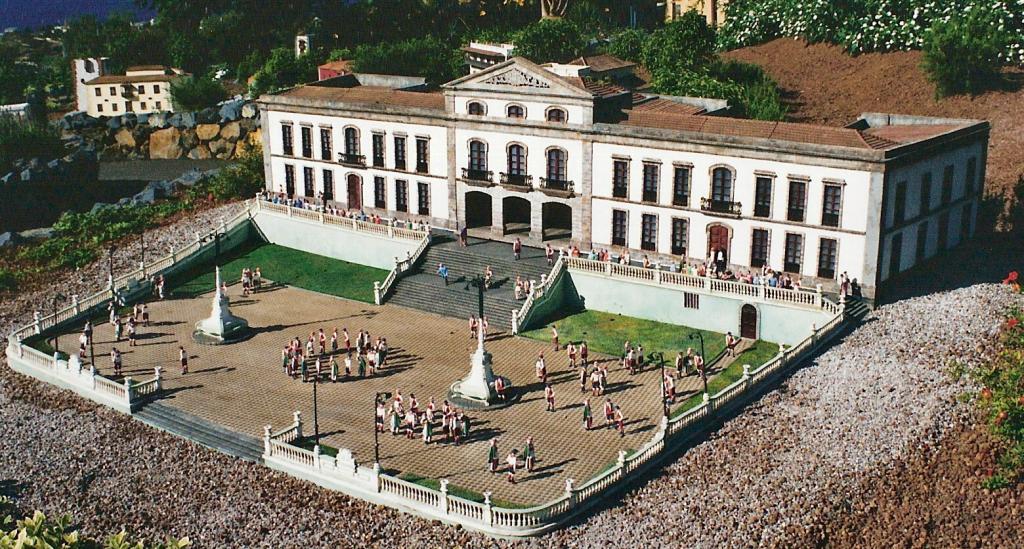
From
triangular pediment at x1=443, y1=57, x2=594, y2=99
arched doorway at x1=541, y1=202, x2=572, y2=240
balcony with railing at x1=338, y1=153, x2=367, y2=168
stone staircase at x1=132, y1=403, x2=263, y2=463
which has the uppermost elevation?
triangular pediment at x1=443, y1=57, x2=594, y2=99

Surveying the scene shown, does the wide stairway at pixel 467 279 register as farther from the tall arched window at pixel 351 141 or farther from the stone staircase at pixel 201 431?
the stone staircase at pixel 201 431

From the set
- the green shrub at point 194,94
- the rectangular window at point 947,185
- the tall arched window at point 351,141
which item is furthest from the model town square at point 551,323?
the green shrub at point 194,94

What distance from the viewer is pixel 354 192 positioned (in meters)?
73.9

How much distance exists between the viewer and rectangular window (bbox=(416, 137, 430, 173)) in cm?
7000

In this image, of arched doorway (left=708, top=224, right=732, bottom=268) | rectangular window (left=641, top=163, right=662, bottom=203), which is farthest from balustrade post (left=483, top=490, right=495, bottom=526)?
rectangular window (left=641, top=163, right=662, bottom=203)

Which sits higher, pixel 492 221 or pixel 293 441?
pixel 492 221

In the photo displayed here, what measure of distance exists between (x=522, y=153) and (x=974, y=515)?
3332 centimetres

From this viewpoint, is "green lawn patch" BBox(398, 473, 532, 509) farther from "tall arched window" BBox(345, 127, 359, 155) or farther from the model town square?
"tall arched window" BBox(345, 127, 359, 155)

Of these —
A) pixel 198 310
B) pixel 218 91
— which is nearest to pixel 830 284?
pixel 198 310

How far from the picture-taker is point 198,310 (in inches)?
2539

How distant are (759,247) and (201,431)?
28275 millimetres

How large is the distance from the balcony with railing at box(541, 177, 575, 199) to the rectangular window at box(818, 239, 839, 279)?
45.8ft

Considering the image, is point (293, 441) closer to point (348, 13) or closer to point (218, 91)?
point (218, 91)

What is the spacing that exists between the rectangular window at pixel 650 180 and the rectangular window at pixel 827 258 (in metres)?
9.06
